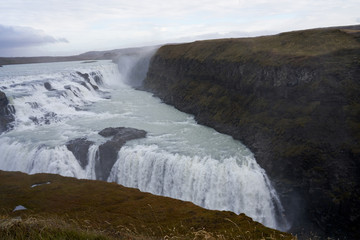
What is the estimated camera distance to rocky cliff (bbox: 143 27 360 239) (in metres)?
16.6

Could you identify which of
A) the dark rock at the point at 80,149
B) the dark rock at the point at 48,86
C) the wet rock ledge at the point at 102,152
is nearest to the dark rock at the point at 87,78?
the dark rock at the point at 48,86

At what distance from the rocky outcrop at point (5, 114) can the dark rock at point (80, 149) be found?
333 inches

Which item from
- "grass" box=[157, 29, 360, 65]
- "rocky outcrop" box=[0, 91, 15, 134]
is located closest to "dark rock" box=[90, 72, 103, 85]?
"grass" box=[157, 29, 360, 65]

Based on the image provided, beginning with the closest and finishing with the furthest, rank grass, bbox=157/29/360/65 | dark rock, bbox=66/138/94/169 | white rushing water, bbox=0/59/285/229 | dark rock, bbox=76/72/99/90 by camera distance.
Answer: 1. white rushing water, bbox=0/59/285/229
2. dark rock, bbox=66/138/94/169
3. grass, bbox=157/29/360/65
4. dark rock, bbox=76/72/99/90

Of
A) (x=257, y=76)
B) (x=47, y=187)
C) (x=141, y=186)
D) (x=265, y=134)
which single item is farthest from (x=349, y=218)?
(x=47, y=187)

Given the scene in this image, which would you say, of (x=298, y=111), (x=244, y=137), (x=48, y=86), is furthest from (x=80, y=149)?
(x=48, y=86)

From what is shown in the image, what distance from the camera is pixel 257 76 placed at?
26188mm

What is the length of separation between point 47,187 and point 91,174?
7.11 metres

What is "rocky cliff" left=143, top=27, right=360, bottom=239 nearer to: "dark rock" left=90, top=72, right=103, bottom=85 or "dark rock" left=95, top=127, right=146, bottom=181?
"dark rock" left=95, top=127, right=146, bottom=181

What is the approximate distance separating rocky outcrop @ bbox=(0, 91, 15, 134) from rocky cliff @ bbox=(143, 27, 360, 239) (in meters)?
17.8

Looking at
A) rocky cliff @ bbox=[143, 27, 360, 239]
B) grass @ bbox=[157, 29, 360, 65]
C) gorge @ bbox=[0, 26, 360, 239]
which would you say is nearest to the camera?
rocky cliff @ bbox=[143, 27, 360, 239]

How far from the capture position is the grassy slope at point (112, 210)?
794 cm

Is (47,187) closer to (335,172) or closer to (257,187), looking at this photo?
(257,187)

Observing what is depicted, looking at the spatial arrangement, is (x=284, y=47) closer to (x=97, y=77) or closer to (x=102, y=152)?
(x=102, y=152)
